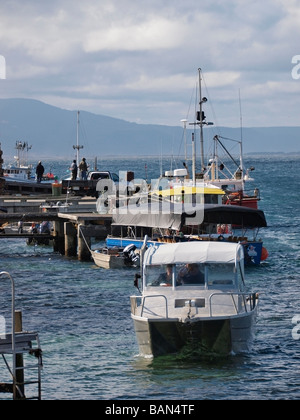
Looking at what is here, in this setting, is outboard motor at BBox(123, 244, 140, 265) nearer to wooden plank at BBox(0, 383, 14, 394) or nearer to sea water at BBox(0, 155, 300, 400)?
sea water at BBox(0, 155, 300, 400)

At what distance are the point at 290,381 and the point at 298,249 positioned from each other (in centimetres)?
3201

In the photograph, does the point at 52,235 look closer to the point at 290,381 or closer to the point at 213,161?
the point at 213,161

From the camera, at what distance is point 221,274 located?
2902 cm

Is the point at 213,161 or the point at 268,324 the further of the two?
the point at 213,161

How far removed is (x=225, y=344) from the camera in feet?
89.6

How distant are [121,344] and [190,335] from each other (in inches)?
157

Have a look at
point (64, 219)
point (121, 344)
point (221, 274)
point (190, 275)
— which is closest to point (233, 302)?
point (221, 274)

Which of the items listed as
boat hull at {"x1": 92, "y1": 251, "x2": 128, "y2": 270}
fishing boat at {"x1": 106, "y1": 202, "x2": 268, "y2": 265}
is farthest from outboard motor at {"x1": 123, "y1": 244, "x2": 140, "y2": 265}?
fishing boat at {"x1": 106, "y1": 202, "x2": 268, "y2": 265}

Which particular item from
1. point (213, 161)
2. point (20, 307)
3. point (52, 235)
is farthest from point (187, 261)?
point (213, 161)

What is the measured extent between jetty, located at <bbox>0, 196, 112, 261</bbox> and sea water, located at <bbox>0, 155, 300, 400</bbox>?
241cm

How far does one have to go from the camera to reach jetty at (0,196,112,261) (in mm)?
51938

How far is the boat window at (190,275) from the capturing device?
1136 inches

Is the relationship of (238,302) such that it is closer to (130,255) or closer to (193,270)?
(193,270)

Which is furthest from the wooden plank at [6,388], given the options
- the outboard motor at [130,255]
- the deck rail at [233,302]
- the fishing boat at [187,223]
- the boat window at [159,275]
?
the outboard motor at [130,255]
